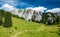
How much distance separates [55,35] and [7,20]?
13499 mm

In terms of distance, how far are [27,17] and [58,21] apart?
48.7ft

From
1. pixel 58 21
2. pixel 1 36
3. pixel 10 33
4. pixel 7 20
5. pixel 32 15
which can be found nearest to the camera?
pixel 1 36

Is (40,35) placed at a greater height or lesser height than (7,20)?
lesser

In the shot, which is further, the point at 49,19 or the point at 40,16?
the point at 40,16

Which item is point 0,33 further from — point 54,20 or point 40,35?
point 54,20

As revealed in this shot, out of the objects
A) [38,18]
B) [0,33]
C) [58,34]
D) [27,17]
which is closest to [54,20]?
[38,18]

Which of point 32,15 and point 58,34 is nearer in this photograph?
point 58,34

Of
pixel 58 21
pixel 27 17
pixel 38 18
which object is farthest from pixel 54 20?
pixel 27 17

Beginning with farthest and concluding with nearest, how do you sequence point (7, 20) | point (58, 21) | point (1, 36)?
point (58, 21), point (7, 20), point (1, 36)

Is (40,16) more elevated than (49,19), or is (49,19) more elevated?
(40,16)

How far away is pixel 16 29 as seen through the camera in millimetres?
47812

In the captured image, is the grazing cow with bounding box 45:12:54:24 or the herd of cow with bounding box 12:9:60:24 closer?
the grazing cow with bounding box 45:12:54:24

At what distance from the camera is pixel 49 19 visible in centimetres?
8125

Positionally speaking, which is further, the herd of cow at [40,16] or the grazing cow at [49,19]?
the herd of cow at [40,16]
